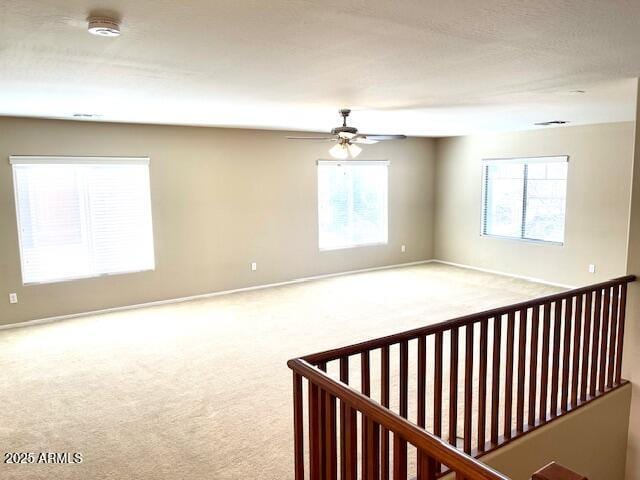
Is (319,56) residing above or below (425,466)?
above

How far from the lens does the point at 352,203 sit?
830cm

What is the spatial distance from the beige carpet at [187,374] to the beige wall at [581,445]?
4.45 ft

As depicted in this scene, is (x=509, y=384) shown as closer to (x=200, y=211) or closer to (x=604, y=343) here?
(x=604, y=343)

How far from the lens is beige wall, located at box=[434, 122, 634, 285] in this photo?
643cm

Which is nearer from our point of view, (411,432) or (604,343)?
(411,432)

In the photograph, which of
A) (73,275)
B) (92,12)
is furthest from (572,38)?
(73,275)

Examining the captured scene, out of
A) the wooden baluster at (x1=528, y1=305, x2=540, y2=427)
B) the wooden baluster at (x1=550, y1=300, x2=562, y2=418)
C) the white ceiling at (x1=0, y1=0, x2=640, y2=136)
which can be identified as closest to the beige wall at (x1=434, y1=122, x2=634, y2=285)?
the white ceiling at (x1=0, y1=0, x2=640, y2=136)

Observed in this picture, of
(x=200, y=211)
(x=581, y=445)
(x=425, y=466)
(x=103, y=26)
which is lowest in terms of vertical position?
(x=581, y=445)

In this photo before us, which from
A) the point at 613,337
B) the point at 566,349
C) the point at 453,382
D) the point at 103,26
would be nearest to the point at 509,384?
the point at 453,382

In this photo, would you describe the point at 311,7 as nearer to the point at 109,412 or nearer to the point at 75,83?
the point at 75,83

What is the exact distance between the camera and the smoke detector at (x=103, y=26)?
6.82 ft

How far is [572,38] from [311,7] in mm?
1430

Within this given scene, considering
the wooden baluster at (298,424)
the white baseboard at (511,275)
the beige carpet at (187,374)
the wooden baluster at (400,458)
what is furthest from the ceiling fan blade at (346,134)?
the white baseboard at (511,275)

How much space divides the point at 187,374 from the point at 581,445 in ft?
10.3
